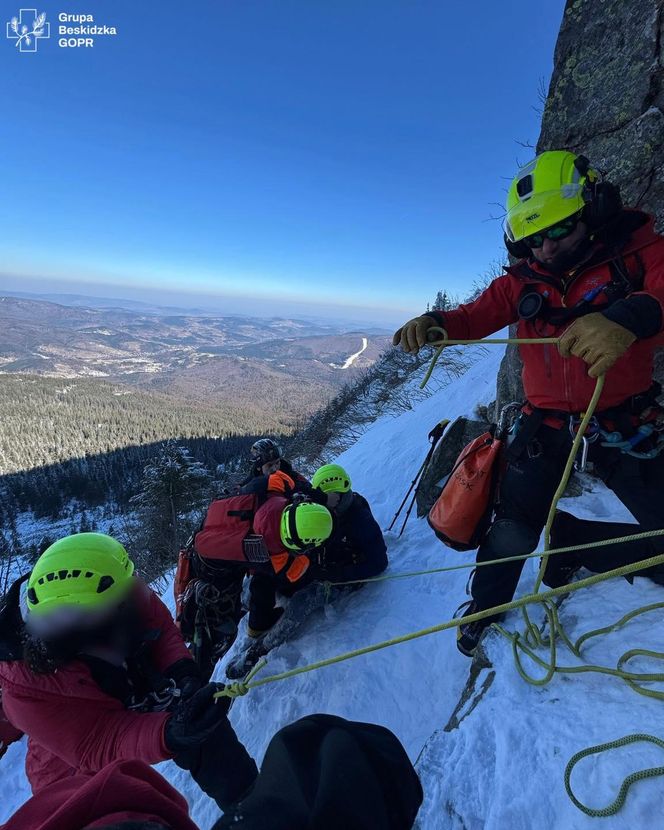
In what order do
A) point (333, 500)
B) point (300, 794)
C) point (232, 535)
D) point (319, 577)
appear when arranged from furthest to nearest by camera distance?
point (333, 500) < point (319, 577) < point (232, 535) < point (300, 794)

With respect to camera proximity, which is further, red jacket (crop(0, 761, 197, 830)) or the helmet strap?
the helmet strap

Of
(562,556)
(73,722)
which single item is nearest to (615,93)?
(562,556)

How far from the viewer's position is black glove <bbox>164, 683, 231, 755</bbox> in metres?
2.11

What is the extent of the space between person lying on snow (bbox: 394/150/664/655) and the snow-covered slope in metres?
0.49

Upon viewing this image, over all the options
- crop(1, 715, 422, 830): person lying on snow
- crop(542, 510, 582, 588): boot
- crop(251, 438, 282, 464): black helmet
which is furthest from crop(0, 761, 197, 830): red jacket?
crop(251, 438, 282, 464): black helmet

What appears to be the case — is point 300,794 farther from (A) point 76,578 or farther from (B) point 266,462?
(B) point 266,462

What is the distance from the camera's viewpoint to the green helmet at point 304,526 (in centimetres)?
354

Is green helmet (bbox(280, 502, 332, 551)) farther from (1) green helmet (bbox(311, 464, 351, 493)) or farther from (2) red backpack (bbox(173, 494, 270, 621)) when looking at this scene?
(1) green helmet (bbox(311, 464, 351, 493))

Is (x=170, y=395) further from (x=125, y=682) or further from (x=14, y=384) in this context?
(x=125, y=682)

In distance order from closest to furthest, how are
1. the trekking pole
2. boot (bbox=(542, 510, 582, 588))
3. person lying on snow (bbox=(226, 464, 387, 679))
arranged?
boot (bbox=(542, 510, 582, 588)) → person lying on snow (bbox=(226, 464, 387, 679)) → the trekking pole

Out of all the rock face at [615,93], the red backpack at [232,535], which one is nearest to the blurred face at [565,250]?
the rock face at [615,93]

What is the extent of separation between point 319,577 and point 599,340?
3476 millimetres

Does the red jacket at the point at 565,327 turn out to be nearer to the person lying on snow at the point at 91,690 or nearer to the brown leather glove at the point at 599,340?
the brown leather glove at the point at 599,340

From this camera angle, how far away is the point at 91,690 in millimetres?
2293
